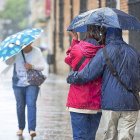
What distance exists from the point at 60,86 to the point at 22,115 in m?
12.1

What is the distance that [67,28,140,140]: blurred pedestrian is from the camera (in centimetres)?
617

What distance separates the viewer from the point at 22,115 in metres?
9.64

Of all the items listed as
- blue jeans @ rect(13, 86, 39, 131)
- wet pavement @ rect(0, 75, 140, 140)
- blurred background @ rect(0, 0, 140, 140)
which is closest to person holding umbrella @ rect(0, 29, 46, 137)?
blue jeans @ rect(13, 86, 39, 131)

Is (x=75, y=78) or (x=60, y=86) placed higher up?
(x=75, y=78)

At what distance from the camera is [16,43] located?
357 inches

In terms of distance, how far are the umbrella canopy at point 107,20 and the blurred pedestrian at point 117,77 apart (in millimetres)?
146

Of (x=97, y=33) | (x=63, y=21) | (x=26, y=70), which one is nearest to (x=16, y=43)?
(x=26, y=70)

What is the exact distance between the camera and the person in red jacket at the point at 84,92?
6258mm

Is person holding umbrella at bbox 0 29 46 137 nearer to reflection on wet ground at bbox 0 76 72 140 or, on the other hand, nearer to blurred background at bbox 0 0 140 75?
reflection on wet ground at bbox 0 76 72 140

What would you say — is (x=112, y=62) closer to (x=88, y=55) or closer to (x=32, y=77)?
(x=88, y=55)

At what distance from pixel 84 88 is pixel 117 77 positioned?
37 centimetres

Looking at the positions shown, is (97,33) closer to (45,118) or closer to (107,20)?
(107,20)

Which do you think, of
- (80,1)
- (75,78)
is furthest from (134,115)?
(80,1)

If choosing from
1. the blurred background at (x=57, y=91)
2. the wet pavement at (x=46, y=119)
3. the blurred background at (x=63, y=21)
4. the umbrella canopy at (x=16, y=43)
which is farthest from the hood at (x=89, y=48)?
the blurred background at (x=63, y=21)
